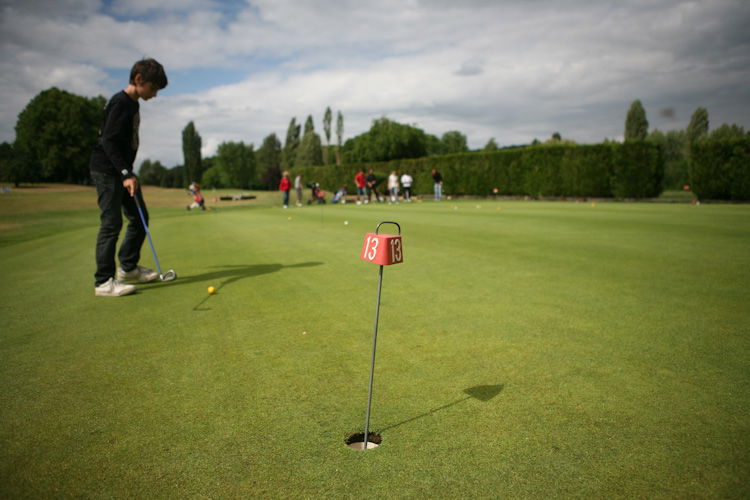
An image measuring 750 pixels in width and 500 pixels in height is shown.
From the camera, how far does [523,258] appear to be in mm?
7020

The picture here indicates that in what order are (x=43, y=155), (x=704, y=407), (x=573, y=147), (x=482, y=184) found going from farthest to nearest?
1. (x=43, y=155)
2. (x=482, y=184)
3. (x=573, y=147)
4. (x=704, y=407)

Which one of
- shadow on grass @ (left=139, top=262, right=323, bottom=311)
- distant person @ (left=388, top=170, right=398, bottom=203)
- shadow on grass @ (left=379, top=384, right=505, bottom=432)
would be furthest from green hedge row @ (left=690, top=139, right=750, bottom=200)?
shadow on grass @ (left=379, top=384, right=505, bottom=432)

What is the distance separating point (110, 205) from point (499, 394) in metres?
5.08

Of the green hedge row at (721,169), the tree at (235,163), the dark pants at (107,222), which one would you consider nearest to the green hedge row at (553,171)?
the green hedge row at (721,169)

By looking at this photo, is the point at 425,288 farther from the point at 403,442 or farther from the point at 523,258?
the point at 403,442

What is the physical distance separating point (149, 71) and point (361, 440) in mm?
5059

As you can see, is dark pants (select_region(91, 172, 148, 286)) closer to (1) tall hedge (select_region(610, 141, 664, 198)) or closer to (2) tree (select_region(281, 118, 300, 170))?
(1) tall hedge (select_region(610, 141, 664, 198))

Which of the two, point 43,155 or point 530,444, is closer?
point 530,444

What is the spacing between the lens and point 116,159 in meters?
5.06

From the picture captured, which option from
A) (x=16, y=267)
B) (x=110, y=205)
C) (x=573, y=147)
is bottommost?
(x=16, y=267)

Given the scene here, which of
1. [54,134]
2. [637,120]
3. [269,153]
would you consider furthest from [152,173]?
[637,120]

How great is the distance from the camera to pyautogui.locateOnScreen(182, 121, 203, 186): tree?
9519cm

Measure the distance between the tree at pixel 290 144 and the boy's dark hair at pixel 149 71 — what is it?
331 ft

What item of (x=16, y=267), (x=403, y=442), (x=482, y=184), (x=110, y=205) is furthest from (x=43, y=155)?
(x=403, y=442)
